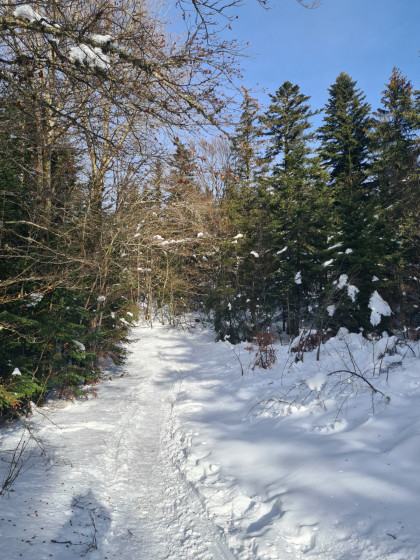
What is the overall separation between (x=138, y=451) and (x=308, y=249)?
1454 centimetres

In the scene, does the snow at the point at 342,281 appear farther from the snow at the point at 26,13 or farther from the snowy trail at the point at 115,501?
the snow at the point at 26,13

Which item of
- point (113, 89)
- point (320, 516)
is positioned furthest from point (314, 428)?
point (113, 89)

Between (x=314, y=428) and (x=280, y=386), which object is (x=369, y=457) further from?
(x=280, y=386)

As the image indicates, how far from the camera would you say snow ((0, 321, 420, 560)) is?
8.82 feet

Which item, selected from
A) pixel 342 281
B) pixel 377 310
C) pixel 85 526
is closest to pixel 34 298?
pixel 85 526

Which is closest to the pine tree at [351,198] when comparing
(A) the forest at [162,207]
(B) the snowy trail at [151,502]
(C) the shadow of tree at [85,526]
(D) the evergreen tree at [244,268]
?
(A) the forest at [162,207]

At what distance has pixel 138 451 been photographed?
16.3 feet

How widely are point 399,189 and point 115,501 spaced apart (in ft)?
62.0

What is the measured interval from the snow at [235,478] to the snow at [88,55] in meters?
4.12

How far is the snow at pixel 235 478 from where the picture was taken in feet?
8.82

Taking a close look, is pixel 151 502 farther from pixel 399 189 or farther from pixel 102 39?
pixel 399 189

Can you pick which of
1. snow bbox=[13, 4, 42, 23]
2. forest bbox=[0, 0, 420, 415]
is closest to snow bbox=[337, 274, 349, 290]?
forest bbox=[0, 0, 420, 415]

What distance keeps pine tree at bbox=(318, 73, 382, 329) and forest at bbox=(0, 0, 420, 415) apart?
11 centimetres

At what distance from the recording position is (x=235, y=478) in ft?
12.7
